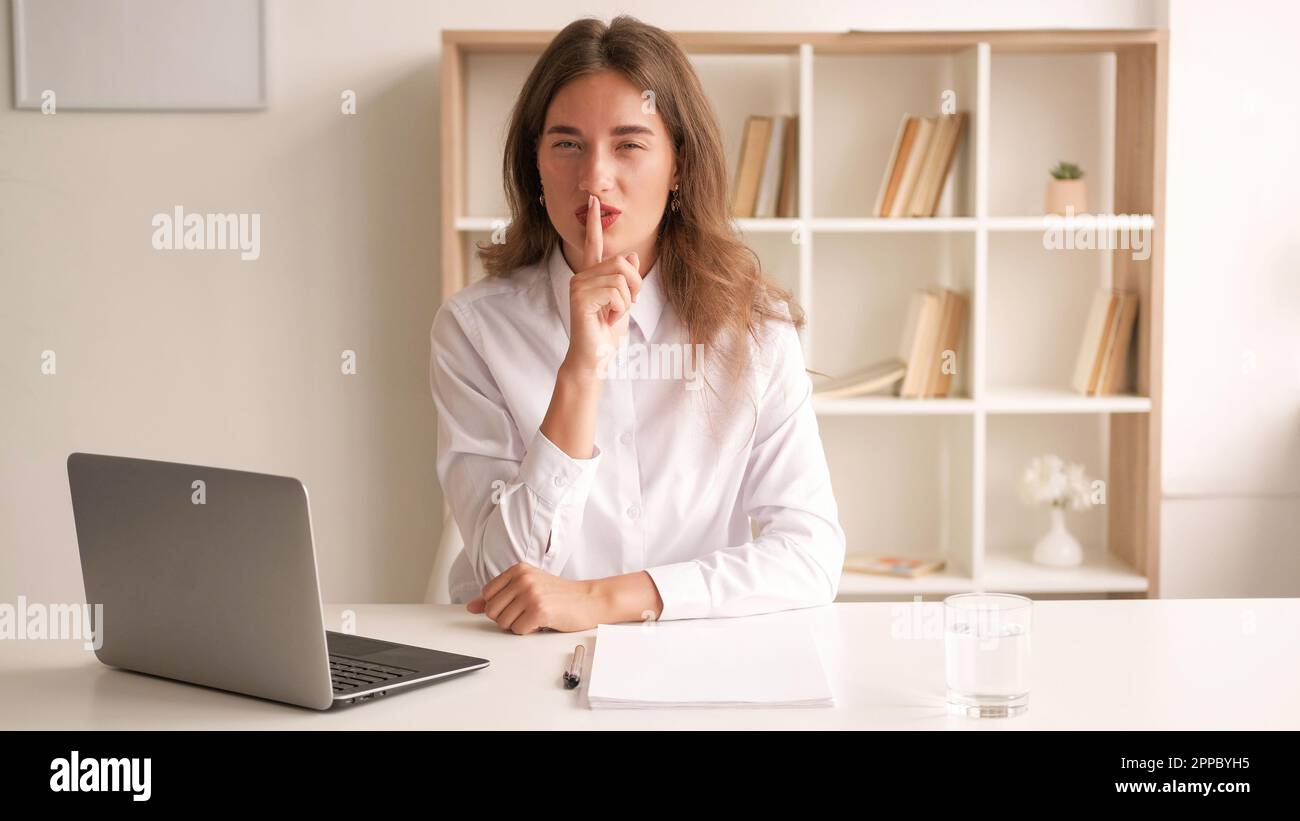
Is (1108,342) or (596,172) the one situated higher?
(596,172)

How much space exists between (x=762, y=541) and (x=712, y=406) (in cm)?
26

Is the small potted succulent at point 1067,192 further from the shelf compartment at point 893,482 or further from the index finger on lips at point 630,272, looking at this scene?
the index finger on lips at point 630,272

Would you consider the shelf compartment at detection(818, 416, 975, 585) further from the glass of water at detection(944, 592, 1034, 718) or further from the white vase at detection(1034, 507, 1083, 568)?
the glass of water at detection(944, 592, 1034, 718)

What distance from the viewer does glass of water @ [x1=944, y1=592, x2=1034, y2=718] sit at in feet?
3.61

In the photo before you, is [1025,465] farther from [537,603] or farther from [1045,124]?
[537,603]

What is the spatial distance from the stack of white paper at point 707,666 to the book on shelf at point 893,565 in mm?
1577

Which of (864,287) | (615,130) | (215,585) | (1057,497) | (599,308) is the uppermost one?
(615,130)

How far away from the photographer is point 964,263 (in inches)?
118

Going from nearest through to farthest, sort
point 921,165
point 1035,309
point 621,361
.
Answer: point 621,361 < point 921,165 < point 1035,309

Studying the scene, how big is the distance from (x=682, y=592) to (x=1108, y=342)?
72.2 inches

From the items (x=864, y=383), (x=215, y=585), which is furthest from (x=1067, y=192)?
(x=215, y=585)

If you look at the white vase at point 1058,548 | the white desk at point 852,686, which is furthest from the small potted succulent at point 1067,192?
the white desk at point 852,686
